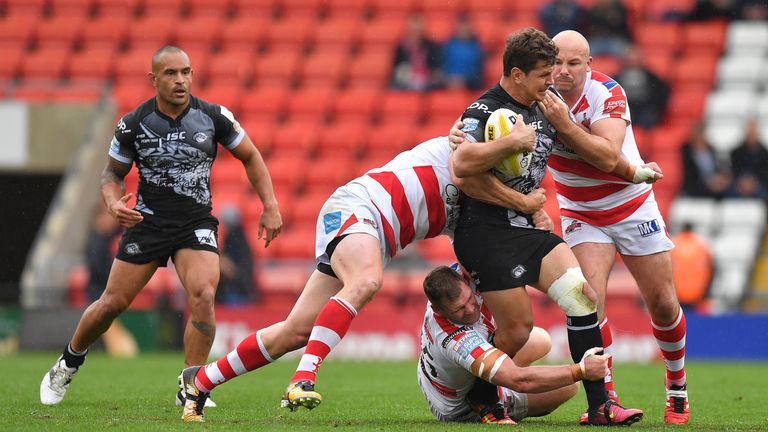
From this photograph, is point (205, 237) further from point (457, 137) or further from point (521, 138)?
point (521, 138)

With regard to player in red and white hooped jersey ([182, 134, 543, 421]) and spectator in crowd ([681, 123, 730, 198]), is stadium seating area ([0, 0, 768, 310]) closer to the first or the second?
spectator in crowd ([681, 123, 730, 198])

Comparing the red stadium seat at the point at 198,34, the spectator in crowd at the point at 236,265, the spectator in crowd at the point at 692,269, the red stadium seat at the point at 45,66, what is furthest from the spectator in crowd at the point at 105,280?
the spectator in crowd at the point at 692,269

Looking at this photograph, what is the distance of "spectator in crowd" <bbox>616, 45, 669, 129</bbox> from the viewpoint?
1761 centimetres

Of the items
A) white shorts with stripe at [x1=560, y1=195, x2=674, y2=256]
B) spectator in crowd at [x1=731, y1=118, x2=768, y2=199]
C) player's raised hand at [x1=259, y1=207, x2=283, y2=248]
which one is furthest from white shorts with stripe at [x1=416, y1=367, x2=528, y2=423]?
spectator in crowd at [x1=731, y1=118, x2=768, y2=199]

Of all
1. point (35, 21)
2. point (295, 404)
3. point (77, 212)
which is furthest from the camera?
point (35, 21)

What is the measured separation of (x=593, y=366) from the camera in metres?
6.86

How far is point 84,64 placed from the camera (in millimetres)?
21656

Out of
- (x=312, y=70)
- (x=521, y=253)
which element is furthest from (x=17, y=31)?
(x=521, y=253)

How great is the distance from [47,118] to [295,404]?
45.5 feet

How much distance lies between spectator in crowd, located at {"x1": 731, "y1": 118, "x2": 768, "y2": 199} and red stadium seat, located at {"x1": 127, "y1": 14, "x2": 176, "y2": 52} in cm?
1047

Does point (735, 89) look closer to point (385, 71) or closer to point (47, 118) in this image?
point (385, 71)

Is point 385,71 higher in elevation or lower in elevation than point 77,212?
higher

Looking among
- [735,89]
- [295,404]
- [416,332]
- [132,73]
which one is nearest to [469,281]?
[295,404]

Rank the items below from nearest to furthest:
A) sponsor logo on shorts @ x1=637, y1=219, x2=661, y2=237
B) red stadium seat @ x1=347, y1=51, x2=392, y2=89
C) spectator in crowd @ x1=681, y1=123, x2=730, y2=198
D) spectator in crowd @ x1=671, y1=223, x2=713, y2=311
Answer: sponsor logo on shorts @ x1=637, y1=219, x2=661, y2=237 < spectator in crowd @ x1=671, y1=223, x2=713, y2=311 < spectator in crowd @ x1=681, y1=123, x2=730, y2=198 < red stadium seat @ x1=347, y1=51, x2=392, y2=89
